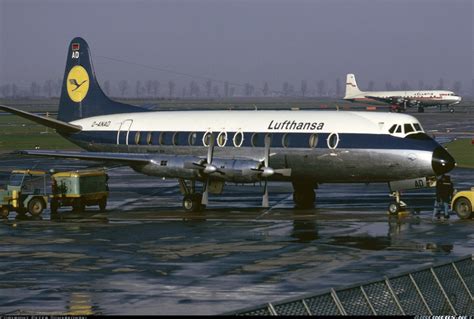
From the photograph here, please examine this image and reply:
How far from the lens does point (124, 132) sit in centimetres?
4366

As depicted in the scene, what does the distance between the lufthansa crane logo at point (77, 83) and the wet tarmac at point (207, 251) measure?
6.09 metres

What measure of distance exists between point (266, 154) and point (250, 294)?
16555mm

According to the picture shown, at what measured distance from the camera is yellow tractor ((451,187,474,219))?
3594 cm

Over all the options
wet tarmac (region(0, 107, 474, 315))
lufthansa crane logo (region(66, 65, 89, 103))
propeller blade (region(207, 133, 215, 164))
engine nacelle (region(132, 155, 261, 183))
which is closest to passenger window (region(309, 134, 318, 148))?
engine nacelle (region(132, 155, 261, 183))

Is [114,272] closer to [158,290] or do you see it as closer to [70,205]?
[158,290]

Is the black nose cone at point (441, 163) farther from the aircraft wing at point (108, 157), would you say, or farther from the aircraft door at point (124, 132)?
the aircraft door at point (124, 132)

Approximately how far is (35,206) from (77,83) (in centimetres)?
1094

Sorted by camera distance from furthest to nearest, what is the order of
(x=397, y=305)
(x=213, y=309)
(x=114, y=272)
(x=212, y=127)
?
(x=212, y=127)
(x=114, y=272)
(x=213, y=309)
(x=397, y=305)

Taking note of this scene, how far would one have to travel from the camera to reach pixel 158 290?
2294 centimetres

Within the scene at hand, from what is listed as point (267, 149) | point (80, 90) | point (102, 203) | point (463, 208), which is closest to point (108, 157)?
point (102, 203)

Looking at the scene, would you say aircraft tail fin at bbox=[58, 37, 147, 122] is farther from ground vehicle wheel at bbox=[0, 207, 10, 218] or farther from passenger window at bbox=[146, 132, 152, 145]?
ground vehicle wheel at bbox=[0, 207, 10, 218]

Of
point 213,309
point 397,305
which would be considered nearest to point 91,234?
point 213,309

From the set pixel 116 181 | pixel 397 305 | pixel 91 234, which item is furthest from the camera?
pixel 116 181

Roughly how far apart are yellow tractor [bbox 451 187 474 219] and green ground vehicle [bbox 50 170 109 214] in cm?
1493
